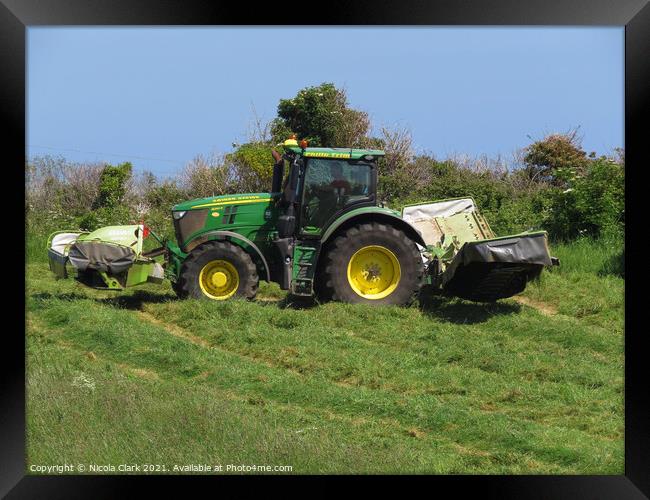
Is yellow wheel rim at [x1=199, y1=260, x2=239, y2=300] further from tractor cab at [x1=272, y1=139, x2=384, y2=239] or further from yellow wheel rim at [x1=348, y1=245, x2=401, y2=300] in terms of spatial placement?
yellow wheel rim at [x1=348, y1=245, x2=401, y2=300]

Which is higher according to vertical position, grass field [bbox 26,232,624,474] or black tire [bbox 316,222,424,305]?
black tire [bbox 316,222,424,305]

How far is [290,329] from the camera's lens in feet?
31.8

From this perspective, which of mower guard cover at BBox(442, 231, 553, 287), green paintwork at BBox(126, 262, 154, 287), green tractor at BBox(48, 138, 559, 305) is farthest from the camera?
green tractor at BBox(48, 138, 559, 305)

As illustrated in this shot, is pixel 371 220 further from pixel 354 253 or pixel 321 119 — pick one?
pixel 321 119

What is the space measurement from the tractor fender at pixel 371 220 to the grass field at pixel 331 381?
3.05 ft

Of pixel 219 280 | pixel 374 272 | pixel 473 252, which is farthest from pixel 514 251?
pixel 219 280

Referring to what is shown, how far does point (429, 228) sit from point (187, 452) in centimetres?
670

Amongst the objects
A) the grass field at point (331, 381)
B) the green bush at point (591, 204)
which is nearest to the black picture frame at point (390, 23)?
the grass field at point (331, 381)

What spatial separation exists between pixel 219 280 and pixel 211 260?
28 centimetres

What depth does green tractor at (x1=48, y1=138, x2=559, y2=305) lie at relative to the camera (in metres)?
10.5

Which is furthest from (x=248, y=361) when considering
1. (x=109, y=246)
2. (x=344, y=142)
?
(x=344, y=142)

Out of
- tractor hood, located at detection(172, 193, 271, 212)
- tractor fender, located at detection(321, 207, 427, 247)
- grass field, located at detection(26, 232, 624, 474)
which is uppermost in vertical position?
tractor hood, located at detection(172, 193, 271, 212)

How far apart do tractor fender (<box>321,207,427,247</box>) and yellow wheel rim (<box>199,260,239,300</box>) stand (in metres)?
1.27

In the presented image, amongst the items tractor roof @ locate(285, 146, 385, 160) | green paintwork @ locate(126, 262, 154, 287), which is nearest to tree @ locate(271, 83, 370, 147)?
tractor roof @ locate(285, 146, 385, 160)
